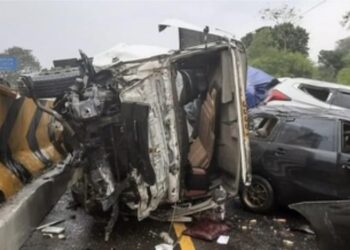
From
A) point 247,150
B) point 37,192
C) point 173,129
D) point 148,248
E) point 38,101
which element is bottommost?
point 148,248

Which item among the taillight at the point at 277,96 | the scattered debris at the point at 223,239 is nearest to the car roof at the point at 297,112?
the scattered debris at the point at 223,239

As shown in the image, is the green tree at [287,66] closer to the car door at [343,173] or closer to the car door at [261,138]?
the car door at [261,138]

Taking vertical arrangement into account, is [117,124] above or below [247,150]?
above

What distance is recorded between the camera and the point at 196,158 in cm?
614

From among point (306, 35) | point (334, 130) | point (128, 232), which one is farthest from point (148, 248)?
point (306, 35)

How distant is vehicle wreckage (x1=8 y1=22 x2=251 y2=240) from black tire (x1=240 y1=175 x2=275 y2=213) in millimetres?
735

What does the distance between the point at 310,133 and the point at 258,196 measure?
1.15 metres

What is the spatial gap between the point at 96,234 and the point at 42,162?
1.54 meters

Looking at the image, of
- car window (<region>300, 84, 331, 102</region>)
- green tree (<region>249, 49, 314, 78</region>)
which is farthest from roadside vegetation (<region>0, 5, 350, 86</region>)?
car window (<region>300, 84, 331, 102</region>)

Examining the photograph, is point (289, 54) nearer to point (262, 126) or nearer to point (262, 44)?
point (262, 44)

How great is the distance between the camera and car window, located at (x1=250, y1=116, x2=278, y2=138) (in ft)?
21.9

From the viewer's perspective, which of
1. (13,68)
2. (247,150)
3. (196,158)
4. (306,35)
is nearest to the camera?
(247,150)

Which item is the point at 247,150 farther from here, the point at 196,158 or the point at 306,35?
the point at 306,35

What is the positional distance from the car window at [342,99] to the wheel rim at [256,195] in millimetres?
4966
